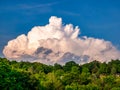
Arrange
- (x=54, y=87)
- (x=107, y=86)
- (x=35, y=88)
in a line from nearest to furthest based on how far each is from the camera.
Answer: (x=35, y=88) < (x=54, y=87) < (x=107, y=86)

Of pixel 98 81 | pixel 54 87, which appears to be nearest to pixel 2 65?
pixel 54 87

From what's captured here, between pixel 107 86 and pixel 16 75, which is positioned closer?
pixel 16 75

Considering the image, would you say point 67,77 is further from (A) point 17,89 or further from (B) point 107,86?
(A) point 17,89

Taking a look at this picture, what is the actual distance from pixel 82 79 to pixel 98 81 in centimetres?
712

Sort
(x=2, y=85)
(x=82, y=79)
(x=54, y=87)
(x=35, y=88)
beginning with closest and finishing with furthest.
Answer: (x=2, y=85) < (x=35, y=88) < (x=54, y=87) < (x=82, y=79)

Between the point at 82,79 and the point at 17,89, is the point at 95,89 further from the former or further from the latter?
the point at 17,89

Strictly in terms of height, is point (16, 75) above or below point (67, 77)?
below

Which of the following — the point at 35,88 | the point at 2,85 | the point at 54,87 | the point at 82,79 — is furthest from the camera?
the point at 82,79

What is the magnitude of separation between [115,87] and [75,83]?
14222 mm

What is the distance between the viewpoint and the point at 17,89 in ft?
302

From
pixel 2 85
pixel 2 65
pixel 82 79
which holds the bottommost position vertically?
pixel 2 85

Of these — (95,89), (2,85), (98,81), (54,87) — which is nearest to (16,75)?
(2,85)

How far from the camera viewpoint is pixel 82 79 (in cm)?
15862

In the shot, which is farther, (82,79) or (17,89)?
(82,79)
